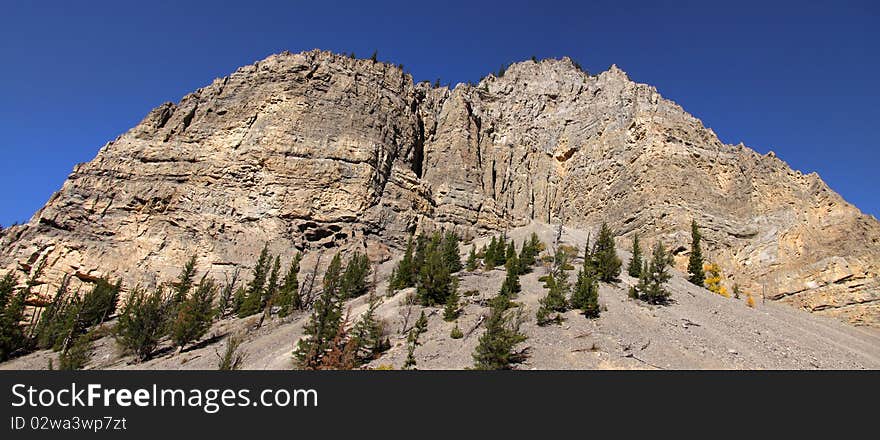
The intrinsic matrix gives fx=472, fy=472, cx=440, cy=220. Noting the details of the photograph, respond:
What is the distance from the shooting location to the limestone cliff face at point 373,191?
1754 inches

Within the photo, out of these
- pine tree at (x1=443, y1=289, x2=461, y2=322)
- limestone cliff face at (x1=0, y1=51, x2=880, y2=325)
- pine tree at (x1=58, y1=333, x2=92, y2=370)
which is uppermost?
limestone cliff face at (x1=0, y1=51, x2=880, y2=325)

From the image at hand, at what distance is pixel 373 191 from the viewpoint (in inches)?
2098

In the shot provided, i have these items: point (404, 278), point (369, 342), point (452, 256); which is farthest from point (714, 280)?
point (369, 342)

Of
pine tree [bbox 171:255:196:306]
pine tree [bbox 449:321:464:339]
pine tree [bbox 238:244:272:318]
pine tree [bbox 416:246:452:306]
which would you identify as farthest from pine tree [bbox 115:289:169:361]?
pine tree [bbox 449:321:464:339]

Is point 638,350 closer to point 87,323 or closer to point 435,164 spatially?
point 87,323

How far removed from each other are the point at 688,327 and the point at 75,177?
5994 centimetres

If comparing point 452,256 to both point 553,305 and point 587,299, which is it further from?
point 587,299

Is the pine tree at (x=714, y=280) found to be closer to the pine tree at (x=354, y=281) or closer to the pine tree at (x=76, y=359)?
the pine tree at (x=354, y=281)

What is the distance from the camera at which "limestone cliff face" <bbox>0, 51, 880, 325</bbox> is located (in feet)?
146

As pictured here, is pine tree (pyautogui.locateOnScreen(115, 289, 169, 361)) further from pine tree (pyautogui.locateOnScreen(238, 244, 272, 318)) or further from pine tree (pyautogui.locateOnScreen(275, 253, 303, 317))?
pine tree (pyautogui.locateOnScreen(275, 253, 303, 317))

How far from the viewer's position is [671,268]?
1804 inches

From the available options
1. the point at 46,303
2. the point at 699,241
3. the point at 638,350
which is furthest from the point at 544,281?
the point at 46,303

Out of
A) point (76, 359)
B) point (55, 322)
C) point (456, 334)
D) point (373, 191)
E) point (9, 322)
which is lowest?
point (76, 359)

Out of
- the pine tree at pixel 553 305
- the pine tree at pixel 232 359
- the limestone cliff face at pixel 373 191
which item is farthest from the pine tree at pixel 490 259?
the pine tree at pixel 232 359
